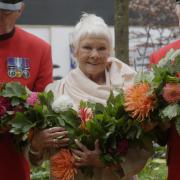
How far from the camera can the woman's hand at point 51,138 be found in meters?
3.22

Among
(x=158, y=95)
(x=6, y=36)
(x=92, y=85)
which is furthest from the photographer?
(x=6, y=36)

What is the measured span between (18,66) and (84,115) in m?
0.66

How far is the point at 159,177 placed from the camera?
5184 millimetres

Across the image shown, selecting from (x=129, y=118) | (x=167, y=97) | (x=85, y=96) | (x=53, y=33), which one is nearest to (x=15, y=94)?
(x=85, y=96)

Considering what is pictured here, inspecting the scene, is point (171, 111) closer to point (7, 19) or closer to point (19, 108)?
point (19, 108)

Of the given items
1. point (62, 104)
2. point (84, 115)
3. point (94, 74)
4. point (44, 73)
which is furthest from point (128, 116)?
point (44, 73)

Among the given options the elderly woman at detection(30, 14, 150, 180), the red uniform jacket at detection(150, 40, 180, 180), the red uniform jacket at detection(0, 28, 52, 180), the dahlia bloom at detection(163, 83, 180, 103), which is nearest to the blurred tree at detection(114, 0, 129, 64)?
the red uniform jacket at detection(0, 28, 52, 180)

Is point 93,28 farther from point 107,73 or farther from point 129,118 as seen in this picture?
point 129,118

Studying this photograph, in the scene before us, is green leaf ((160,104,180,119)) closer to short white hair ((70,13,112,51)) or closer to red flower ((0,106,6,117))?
short white hair ((70,13,112,51))

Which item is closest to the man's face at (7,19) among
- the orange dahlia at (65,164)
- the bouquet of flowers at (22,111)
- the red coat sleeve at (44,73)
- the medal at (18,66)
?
the medal at (18,66)

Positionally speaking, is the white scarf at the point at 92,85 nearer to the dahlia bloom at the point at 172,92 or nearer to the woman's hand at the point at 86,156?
the woman's hand at the point at 86,156

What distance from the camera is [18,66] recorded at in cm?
365

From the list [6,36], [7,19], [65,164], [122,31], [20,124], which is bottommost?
[65,164]

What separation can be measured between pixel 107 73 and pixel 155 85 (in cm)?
64
